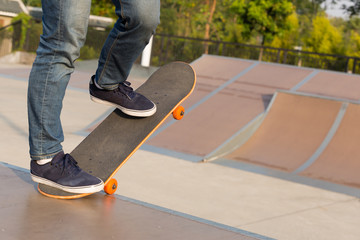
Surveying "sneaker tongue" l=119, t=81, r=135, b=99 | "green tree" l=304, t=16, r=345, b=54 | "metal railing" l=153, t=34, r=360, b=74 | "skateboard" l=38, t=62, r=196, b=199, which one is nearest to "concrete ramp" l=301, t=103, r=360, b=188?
"skateboard" l=38, t=62, r=196, b=199

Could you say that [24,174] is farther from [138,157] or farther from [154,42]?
[154,42]

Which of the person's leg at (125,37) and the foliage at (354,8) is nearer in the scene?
the person's leg at (125,37)

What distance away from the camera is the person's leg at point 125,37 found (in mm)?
2322

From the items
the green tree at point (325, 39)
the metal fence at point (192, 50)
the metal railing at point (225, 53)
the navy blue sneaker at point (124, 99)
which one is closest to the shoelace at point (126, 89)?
the navy blue sneaker at point (124, 99)

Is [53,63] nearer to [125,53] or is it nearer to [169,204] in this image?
[125,53]

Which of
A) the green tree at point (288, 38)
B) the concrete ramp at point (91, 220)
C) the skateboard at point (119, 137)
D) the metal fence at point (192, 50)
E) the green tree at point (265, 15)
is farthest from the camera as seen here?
the green tree at point (265, 15)

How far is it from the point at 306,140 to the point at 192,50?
1369cm

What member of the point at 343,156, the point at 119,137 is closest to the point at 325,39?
the point at 343,156

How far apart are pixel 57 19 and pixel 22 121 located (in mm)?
5413

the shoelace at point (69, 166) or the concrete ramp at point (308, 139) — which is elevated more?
the shoelace at point (69, 166)

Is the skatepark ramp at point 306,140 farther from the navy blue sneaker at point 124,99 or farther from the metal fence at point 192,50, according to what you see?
the metal fence at point 192,50

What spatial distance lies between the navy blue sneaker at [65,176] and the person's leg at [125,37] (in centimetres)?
44

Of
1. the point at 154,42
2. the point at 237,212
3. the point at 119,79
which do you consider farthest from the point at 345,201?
the point at 154,42

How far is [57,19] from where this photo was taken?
2217mm
